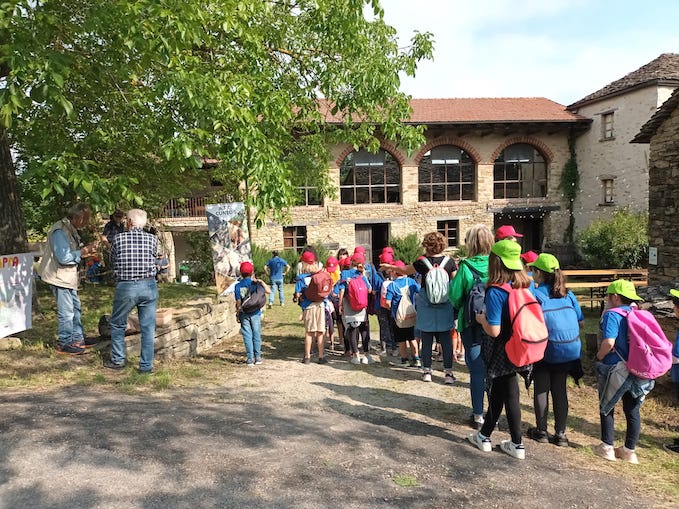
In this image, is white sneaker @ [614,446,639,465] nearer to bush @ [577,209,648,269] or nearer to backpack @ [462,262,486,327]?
backpack @ [462,262,486,327]

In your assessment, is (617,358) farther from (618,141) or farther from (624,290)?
(618,141)

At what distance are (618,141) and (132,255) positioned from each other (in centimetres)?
2174

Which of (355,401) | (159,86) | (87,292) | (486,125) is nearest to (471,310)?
(355,401)

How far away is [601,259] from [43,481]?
771 inches

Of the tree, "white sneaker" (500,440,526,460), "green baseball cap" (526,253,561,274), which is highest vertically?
the tree

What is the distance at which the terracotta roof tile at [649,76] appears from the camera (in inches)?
755

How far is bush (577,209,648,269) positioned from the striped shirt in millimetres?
17372

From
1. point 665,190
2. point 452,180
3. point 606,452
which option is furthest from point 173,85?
point 452,180

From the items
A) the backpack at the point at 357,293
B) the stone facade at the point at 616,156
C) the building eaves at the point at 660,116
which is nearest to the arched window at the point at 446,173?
the stone facade at the point at 616,156

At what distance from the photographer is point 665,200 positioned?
10680mm

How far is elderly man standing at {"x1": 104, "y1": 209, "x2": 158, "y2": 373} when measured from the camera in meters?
5.12

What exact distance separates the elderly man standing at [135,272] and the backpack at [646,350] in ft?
14.2

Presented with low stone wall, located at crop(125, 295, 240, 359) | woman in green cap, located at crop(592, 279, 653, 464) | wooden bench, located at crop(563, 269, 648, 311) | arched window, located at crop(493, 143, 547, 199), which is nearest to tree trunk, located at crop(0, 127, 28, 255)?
low stone wall, located at crop(125, 295, 240, 359)

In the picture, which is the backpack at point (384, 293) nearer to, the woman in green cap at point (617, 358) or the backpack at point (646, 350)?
the woman in green cap at point (617, 358)
